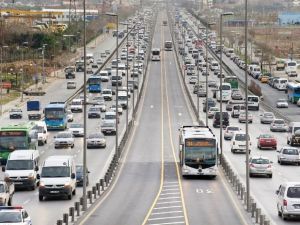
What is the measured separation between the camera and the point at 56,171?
53.3 meters

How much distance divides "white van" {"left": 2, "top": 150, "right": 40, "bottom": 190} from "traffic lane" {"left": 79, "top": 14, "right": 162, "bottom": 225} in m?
4.18

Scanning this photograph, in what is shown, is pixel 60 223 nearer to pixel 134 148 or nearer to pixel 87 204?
pixel 87 204

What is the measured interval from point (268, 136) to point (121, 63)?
110 m

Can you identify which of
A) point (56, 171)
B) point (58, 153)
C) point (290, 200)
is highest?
point (290, 200)

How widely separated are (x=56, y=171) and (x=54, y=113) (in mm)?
43658

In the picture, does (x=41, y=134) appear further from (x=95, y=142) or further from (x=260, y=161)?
(x=260, y=161)

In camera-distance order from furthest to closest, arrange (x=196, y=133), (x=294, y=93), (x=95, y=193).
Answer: (x=294, y=93)
(x=196, y=133)
(x=95, y=193)

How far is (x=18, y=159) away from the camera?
5688 centimetres

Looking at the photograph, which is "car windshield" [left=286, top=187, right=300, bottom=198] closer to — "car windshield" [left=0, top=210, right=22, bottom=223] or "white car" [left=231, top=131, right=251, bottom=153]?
"car windshield" [left=0, top=210, right=22, bottom=223]

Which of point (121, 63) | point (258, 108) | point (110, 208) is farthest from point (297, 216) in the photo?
point (121, 63)

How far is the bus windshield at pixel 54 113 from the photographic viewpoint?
96519 mm

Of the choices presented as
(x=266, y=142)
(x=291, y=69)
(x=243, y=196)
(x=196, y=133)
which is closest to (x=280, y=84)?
(x=291, y=69)

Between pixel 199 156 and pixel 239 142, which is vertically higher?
pixel 199 156

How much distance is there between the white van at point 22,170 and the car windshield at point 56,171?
124 inches
